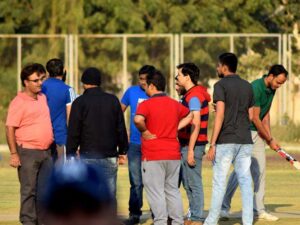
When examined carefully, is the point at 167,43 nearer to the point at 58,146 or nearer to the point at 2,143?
the point at 2,143

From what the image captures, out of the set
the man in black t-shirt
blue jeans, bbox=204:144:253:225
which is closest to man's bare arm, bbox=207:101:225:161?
the man in black t-shirt

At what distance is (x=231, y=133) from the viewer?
441 inches

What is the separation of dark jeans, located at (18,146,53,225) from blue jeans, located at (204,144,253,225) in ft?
5.89

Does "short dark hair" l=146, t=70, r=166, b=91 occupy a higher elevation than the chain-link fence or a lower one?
lower

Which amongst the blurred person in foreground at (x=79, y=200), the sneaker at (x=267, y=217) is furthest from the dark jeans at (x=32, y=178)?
the blurred person in foreground at (x=79, y=200)

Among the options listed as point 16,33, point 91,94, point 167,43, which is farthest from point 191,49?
point 91,94

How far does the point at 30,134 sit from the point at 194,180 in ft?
6.42

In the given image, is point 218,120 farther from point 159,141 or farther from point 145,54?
point 145,54

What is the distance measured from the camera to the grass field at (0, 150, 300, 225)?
42.8 feet

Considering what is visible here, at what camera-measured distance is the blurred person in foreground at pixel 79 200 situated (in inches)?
110

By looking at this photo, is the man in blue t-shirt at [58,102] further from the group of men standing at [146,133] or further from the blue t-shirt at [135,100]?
the blue t-shirt at [135,100]

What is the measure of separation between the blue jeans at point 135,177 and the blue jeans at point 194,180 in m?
0.55

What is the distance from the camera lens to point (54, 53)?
105 feet

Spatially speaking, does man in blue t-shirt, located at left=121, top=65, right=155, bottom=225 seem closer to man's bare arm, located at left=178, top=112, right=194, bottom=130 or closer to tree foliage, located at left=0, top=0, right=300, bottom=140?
man's bare arm, located at left=178, top=112, right=194, bottom=130
